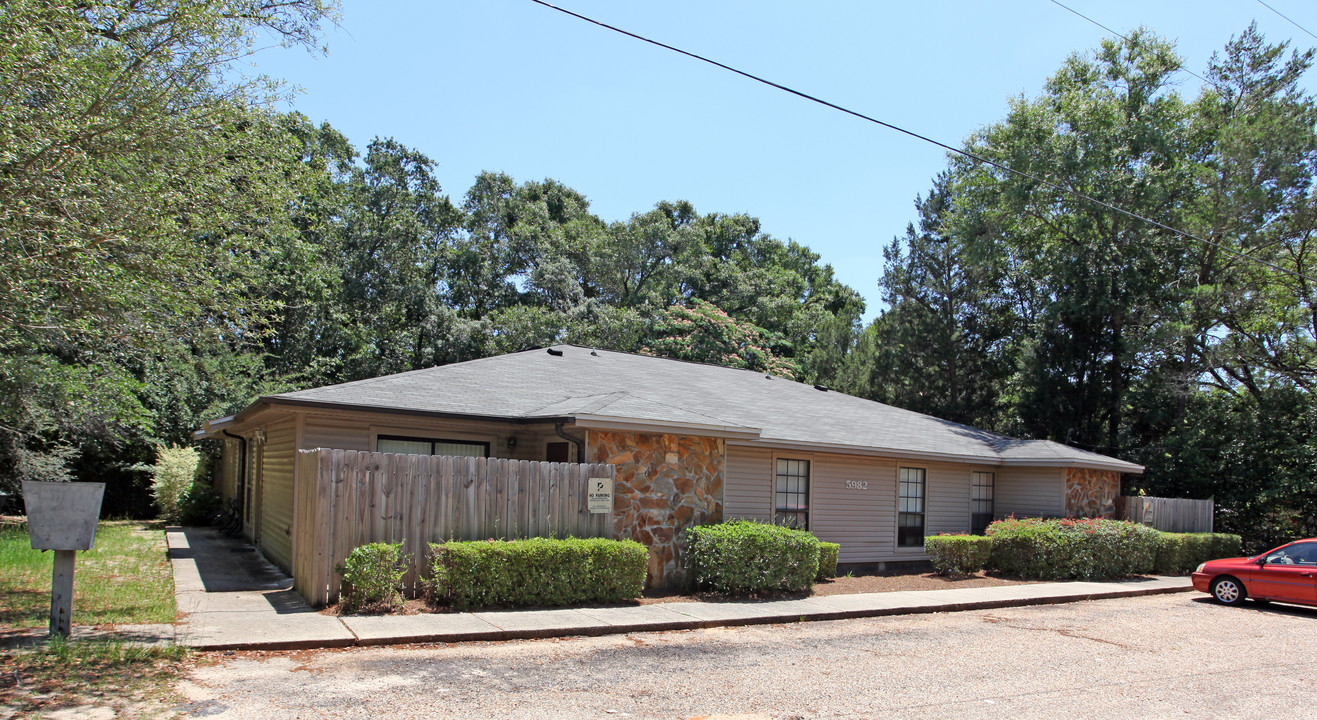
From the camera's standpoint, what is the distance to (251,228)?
1146 cm

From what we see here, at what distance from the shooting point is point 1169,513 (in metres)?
20.1

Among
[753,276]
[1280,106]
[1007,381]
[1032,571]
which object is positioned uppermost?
[1280,106]

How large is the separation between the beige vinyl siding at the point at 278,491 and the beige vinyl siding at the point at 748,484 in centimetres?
723

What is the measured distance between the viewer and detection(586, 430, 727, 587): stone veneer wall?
1192cm

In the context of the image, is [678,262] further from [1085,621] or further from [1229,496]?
[1085,621]

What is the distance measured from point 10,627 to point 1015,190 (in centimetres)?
2772

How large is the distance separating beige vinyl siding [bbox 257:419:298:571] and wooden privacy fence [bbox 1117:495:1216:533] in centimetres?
1824

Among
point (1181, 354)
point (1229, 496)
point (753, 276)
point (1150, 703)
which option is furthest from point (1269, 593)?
point (753, 276)

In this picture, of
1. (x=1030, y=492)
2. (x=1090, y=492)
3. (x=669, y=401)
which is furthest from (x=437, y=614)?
(x=1090, y=492)

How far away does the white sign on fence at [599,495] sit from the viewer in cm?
1151

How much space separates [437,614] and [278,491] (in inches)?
221

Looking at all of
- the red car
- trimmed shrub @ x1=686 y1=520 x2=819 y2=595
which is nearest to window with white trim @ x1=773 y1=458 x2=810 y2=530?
trimmed shrub @ x1=686 y1=520 x2=819 y2=595

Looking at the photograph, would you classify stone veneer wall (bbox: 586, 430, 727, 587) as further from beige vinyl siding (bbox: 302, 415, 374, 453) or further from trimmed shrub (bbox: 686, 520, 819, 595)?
beige vinyl siding (bbox: 302, 415, 374, 453)

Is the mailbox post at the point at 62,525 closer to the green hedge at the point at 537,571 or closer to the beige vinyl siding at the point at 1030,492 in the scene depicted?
the green hedge at the point at 537,571
